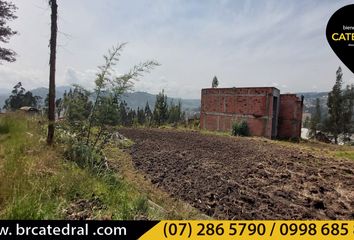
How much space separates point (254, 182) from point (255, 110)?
16604 mm

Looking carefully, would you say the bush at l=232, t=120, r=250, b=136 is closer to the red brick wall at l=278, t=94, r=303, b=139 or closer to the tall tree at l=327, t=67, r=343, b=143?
the red brick wall at l=278, t=94, r=303, b=139

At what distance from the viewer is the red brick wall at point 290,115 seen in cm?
2530

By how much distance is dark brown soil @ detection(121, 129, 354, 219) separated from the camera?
230 inches

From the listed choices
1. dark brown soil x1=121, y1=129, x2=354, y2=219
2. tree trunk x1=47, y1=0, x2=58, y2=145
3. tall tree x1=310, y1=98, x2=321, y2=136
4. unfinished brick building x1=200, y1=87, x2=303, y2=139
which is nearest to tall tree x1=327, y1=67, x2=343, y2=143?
tall tree x1=310, y1=98, x2=321, y2=136

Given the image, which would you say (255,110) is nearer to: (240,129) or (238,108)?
(238,108)

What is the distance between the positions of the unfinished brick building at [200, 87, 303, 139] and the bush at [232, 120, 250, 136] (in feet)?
2.91

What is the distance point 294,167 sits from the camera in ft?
31.3

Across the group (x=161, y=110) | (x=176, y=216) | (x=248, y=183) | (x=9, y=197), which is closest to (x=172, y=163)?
(x=248, y=183)

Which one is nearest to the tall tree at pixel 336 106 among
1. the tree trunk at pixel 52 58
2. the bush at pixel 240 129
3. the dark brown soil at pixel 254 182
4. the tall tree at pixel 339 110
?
the tall tree at pixel 339 110

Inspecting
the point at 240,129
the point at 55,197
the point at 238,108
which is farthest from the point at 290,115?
the point at 55,197

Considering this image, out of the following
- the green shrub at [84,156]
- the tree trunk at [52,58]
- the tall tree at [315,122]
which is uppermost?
the tree trunk at [52,58]

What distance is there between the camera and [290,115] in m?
25.5

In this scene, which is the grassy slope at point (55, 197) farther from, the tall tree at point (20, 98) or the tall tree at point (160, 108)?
the tall tree at point (20, 98)

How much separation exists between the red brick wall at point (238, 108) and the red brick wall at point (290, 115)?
1556 millimetres
